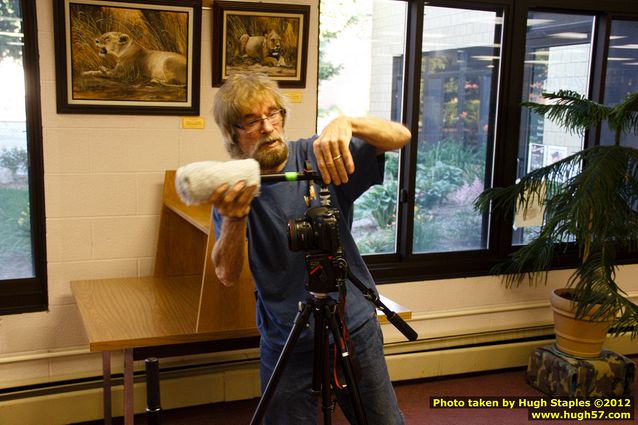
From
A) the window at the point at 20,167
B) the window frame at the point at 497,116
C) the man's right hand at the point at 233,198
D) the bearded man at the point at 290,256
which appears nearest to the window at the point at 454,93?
the window frame at the point at 497,116

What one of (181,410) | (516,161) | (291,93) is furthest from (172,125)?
(516,161)

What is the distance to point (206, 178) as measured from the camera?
1.36 metres

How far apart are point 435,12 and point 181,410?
2275mm

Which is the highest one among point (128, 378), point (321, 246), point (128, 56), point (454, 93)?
point (128, 56)

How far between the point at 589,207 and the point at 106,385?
7.40ft

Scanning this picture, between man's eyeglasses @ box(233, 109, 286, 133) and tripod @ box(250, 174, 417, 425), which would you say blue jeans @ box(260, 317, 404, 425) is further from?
man's eyeglasses @ box(233, 109, 286, 133)

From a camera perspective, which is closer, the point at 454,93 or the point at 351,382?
the point at 351,382

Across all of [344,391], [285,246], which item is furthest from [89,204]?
[344,391]

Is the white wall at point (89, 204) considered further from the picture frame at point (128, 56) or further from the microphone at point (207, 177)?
the microphone at point (207, 177)

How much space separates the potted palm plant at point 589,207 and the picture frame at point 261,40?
1192 millimetres

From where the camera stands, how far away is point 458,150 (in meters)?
3.63

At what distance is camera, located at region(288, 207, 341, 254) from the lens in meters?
1.52

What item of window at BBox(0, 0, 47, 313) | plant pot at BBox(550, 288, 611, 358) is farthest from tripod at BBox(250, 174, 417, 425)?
plant pot at BBox(550, 288, 611, 358)

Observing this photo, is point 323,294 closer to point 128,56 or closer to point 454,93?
point 128,56
